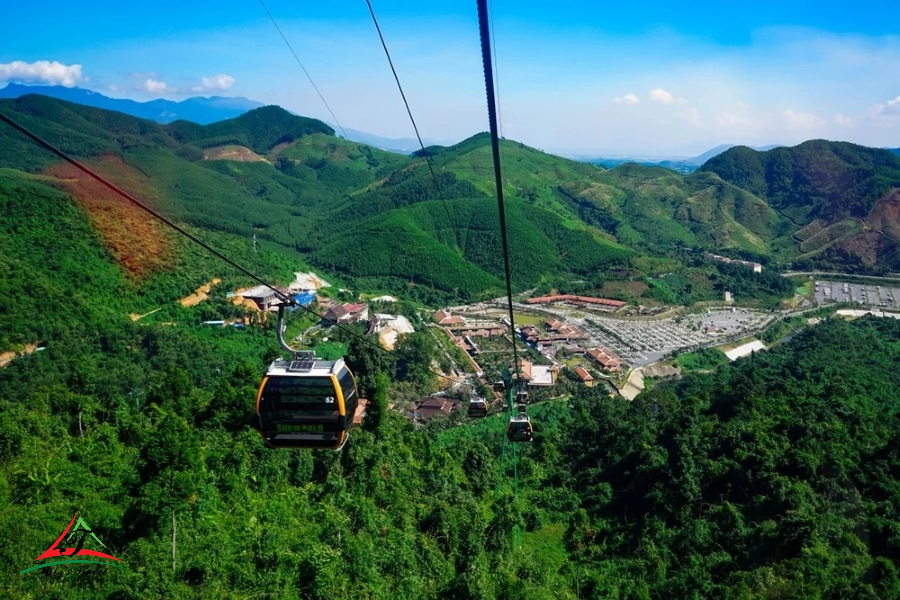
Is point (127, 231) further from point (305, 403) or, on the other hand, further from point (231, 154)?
point (231, 154)

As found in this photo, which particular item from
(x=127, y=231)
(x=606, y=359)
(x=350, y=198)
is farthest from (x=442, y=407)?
(x=350, y=198)

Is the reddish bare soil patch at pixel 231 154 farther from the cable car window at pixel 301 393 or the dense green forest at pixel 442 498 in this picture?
the cable car window at pixel 301 393

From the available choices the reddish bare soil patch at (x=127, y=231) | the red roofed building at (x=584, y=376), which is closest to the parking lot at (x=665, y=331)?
→ the red roofed building at (x=584, y=376)

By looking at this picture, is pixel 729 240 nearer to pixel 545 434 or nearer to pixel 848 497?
pixel 545 434

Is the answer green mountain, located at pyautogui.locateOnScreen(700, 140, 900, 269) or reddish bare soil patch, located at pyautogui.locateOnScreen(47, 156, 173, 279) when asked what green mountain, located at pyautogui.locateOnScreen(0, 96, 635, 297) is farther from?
green mountain, located at pyautogui.locateOnScreen(700, 140, 900, 269)

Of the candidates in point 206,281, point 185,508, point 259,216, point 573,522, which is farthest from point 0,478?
point 259,216

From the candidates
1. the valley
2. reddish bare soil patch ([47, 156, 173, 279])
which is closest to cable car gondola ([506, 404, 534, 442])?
the valley
